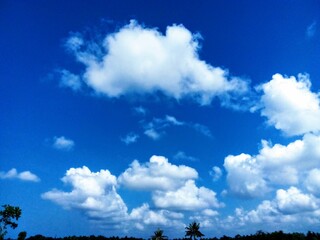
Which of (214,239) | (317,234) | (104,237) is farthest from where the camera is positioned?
(104,237)

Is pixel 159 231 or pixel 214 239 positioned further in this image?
pixel 159 231

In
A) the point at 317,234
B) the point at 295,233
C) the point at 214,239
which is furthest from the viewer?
the point at 214,239

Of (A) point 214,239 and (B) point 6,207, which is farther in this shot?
(A) point 214,239

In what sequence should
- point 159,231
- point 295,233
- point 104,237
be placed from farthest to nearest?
point 104,237
point 159,231
point 295,233

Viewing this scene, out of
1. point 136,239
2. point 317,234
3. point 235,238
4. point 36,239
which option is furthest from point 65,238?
point 317,234

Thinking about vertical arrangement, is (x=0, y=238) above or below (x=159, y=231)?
below

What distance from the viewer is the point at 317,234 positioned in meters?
83.8

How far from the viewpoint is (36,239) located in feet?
465

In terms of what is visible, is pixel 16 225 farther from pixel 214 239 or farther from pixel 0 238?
pixel 214 239

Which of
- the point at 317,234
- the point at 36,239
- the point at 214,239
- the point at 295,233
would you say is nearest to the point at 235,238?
the point at 214,239

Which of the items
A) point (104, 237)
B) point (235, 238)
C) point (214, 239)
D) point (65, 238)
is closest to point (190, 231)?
point (214, 239)

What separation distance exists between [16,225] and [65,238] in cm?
4973

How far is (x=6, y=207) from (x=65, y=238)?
52.7 meters

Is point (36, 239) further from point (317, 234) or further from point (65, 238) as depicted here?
point (317, 234)
